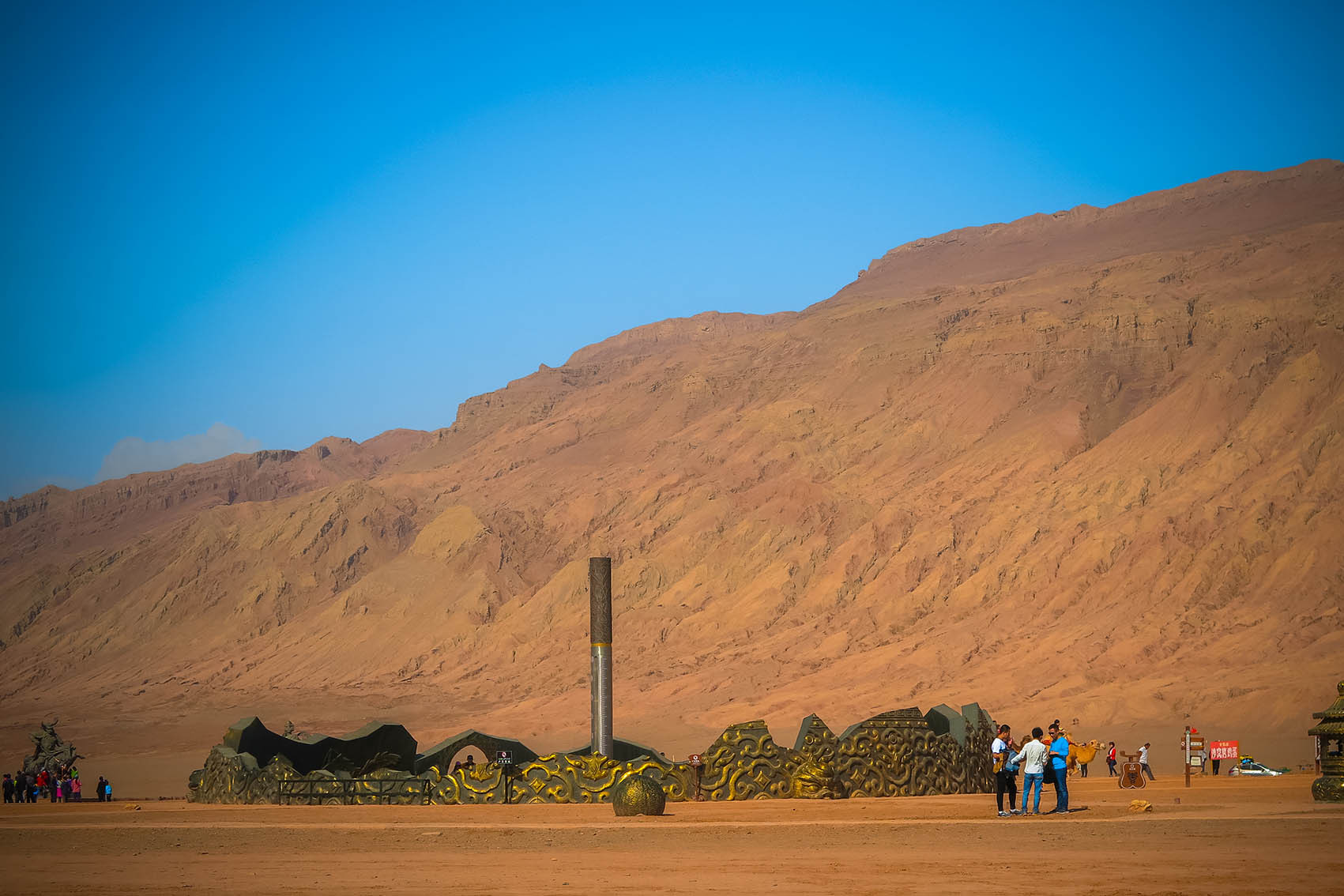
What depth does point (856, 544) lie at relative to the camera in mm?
79750

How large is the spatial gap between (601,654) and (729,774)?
5865mm

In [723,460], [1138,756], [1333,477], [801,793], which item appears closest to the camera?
[801,793]

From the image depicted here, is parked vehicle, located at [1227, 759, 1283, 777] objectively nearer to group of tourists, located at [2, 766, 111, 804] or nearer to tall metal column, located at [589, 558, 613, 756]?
tall metal column, located at [589, 558, 613, 756]

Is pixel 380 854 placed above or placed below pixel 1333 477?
below

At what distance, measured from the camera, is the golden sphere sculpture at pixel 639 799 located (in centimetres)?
2567

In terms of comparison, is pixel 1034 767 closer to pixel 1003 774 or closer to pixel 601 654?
pixel 1003 774

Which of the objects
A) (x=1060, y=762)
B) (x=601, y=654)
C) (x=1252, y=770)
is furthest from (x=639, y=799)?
(x=1252, y=770)

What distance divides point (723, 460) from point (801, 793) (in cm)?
6589

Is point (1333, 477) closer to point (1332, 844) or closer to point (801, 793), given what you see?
point (801, 793)

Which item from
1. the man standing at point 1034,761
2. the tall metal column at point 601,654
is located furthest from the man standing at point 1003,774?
the tall metal column at point 601,654

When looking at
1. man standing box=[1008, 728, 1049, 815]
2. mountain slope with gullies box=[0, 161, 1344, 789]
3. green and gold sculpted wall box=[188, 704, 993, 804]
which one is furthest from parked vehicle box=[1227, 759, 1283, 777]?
man standing box=[1008, 728, 1049, 815]

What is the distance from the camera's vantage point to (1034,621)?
6700 centimetres

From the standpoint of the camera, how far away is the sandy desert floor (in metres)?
15.2

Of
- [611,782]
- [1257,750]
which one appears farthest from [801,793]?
[1257,750]
